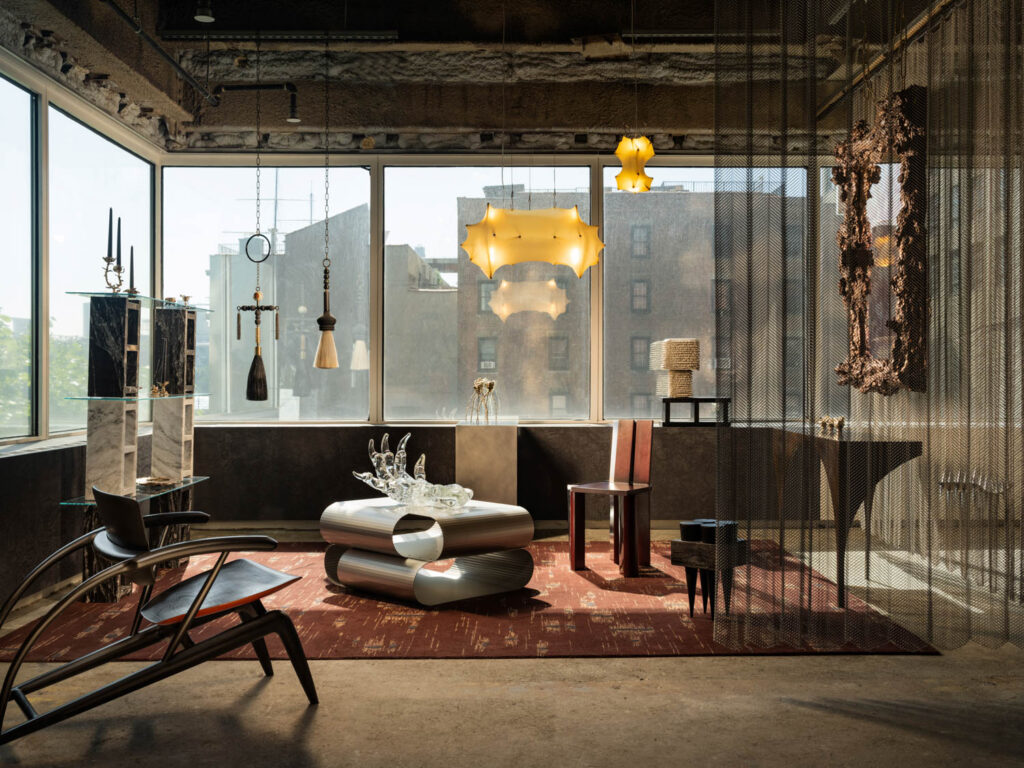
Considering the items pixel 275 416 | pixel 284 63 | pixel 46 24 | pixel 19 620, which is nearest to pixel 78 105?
pixel 46 24

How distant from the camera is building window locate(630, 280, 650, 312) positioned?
24.5 ft

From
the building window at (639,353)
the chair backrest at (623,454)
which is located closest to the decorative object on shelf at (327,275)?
the chair backrest at (623,454)

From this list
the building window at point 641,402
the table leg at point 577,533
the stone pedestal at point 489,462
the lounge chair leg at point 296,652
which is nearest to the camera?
the lounge chair leg at point 296,652

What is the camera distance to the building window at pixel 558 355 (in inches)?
294

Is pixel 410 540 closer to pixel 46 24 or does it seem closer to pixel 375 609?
pixel 375 609

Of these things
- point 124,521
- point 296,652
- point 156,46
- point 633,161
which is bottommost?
point 296,652

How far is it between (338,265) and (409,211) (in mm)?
774

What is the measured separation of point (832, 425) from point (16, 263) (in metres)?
4.68

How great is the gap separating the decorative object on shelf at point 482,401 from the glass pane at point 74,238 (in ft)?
8.48

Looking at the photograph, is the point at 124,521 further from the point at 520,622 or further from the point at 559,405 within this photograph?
the point at 559,405

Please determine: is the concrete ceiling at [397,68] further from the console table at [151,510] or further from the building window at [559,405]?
the console table at [151,510]

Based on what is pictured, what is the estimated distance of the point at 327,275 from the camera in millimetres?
6258

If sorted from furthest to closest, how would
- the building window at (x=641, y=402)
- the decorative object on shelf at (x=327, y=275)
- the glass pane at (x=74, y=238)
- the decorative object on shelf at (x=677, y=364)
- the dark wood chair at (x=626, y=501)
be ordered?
the building window at (x=641, y=402) → the decorative object on shelf at (x=677, y=364) → the decorative object on shelf at (x=327, y=275) → the glass pane at (x=74, y=238) → the dark wood chair at (x=626, y=501)

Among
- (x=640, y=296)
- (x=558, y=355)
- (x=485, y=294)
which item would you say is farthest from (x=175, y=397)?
(x=640, y=296)
